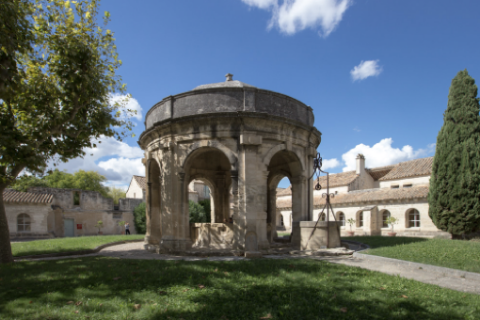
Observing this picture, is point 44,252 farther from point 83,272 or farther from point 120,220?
point 120,220

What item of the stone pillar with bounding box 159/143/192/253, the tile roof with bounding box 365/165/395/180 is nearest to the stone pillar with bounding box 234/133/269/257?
the stone pillar with bounding box 159/143/192/253

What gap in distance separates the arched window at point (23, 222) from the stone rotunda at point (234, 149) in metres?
18.3

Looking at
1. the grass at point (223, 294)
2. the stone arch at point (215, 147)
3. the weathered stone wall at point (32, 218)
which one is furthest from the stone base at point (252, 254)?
the weathered stone wall at point (32, 218)

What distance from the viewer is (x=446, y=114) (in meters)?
20.2

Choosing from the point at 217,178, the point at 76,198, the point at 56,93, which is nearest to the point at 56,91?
the point at 56,93

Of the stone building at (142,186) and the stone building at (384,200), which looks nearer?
the stone building at (384,200)

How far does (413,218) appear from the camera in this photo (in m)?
25.6

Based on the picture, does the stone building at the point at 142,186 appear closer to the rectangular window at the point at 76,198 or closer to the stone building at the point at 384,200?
the rectangular window at the point at 76,198

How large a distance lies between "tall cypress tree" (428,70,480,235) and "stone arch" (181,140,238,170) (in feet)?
51.1

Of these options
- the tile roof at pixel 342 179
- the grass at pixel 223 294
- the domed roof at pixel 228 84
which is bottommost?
the grass at pixel 223 294

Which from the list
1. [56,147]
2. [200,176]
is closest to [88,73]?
[56,147]

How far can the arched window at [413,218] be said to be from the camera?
82.6ft

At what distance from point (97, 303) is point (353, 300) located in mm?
4682

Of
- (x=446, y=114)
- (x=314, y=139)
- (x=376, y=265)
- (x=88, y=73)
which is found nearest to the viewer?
(x=376, y=265)
